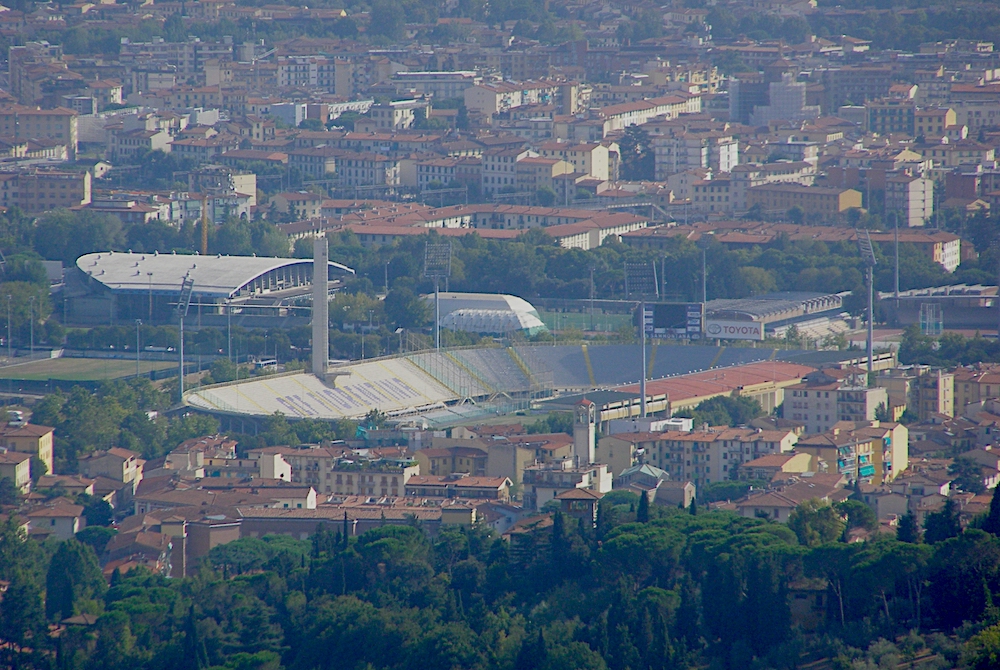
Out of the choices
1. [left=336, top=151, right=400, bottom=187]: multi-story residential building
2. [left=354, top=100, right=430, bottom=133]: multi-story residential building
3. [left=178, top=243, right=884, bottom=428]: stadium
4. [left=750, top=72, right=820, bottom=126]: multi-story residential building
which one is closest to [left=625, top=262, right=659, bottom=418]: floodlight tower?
[left=178, top=243, right=884, bottom=428]: stadium

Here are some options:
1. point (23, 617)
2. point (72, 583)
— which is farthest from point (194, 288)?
→ point (23, 617)

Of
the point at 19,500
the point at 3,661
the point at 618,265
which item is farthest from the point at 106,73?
the point at 3,661

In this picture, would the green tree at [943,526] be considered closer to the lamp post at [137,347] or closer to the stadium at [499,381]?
the stadium at [499,381]

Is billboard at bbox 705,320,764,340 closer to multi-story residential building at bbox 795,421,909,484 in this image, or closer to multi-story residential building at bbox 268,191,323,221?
multi-story residential building at bbox 795,421,909,484

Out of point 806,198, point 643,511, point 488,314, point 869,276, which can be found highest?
point 643,511

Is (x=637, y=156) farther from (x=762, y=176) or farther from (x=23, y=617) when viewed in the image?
(x=23, y=617)

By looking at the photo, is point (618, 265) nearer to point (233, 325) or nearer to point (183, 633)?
point (233, 325)

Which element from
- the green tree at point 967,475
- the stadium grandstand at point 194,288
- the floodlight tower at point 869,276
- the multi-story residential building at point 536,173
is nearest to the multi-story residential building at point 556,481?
the green tree at point 967,475

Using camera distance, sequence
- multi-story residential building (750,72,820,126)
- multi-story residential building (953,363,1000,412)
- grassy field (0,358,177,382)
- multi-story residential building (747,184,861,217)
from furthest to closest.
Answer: multi-story residential building (750,72,820,126) → multi-story residential building (747,184,861,217) → grassy field (0,358,177,382) → multi-story residential building (953,363,1000,412)
